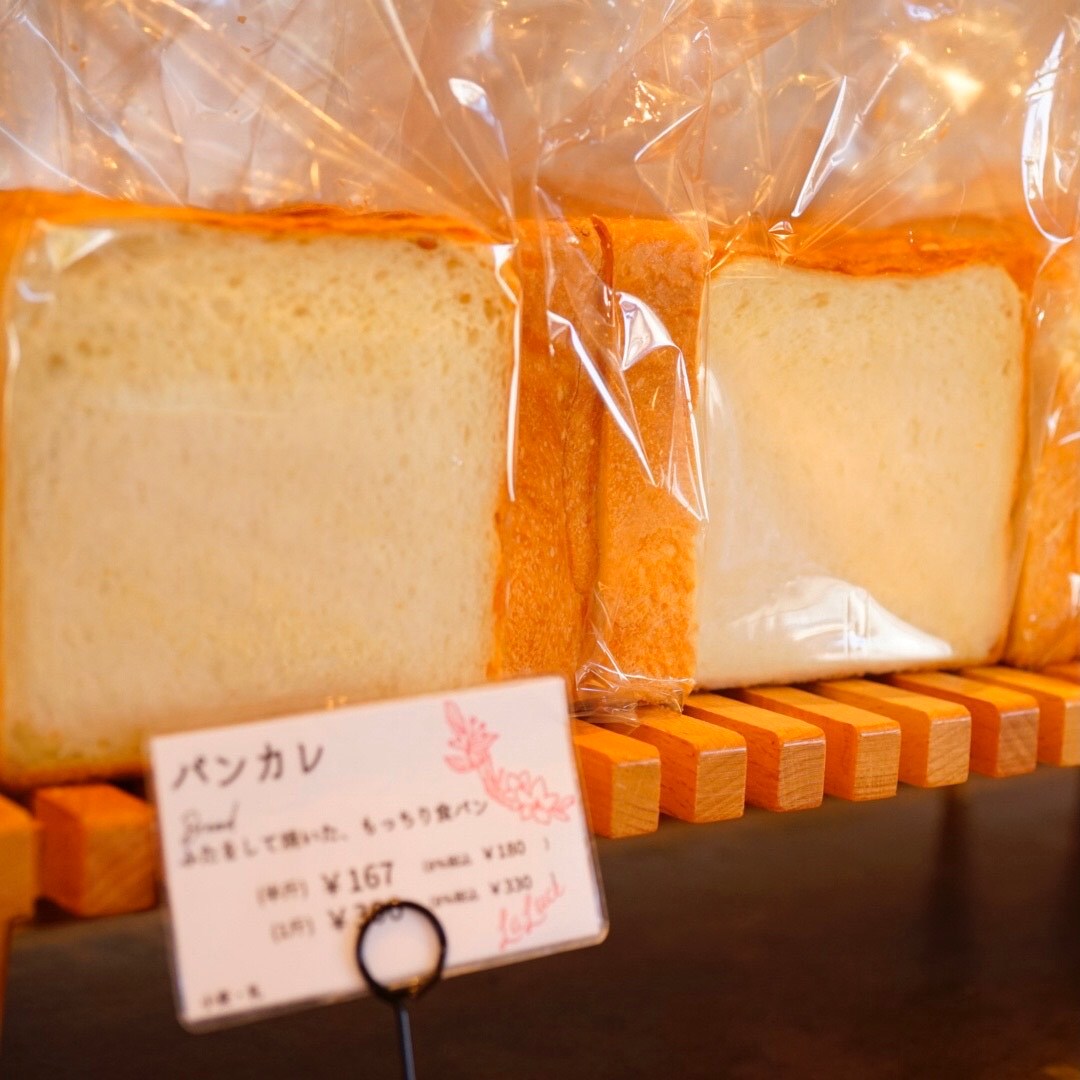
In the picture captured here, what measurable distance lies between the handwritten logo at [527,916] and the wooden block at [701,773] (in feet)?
0.62

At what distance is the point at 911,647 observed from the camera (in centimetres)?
119

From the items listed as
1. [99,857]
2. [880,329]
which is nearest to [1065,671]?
[880,329]

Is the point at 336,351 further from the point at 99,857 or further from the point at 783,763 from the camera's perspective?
the point at 783,763

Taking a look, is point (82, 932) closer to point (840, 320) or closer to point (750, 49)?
point (840, 320)

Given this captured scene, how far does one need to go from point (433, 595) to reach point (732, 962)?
0.97 m

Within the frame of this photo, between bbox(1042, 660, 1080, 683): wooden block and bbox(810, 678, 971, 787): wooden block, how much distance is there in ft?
0.68

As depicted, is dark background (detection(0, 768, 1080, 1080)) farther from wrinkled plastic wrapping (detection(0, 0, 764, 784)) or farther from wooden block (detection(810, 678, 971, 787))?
wrinkled plastic wrapping (detection(0, 0, 764, 784))

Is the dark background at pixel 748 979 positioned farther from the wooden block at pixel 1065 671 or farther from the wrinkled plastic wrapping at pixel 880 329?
the wooden block at pixel 1065 671

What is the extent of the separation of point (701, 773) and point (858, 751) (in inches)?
A: 6.1

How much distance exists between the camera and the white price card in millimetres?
688

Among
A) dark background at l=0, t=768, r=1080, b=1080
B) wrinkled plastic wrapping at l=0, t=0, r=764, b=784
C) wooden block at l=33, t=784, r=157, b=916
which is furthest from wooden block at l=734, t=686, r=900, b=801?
wooden block at l=33, t=784, r=157, b=916

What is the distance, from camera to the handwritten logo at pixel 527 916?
752 mm

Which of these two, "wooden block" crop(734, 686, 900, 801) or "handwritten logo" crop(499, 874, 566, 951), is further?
"wooden block" crop(734, 686, 900, 801)

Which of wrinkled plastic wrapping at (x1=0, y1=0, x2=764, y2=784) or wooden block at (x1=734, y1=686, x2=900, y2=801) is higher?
wrinkled plastic wrapping at (x1=0, y1=0, x2=764, y2=784)
